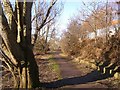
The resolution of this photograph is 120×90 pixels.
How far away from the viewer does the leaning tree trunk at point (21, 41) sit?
45.5 ft

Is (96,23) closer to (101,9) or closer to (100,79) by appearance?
(101,9)

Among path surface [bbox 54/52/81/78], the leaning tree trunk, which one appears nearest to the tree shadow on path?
the leaning tree trunk

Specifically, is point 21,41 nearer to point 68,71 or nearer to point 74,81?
point 74,81

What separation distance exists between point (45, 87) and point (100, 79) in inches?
154

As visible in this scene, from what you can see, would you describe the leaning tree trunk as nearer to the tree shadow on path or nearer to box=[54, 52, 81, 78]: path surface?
the tree shadow on path

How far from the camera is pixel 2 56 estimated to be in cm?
1434

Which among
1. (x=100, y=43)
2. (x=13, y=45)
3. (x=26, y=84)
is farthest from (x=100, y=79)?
(x=100, y=43)

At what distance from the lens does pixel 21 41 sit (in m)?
14.5

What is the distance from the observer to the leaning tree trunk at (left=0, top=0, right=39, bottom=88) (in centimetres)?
1388

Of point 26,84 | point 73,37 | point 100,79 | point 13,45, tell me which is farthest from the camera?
point 73,37

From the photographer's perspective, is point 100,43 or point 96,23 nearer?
point 100,43

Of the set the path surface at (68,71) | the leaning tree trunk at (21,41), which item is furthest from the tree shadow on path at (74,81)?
the path surface at (68,71)

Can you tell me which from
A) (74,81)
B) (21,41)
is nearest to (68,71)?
(74,81)

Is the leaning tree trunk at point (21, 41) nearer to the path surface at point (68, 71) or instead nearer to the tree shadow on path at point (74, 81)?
the tree shadow on path at point (74, 81)
